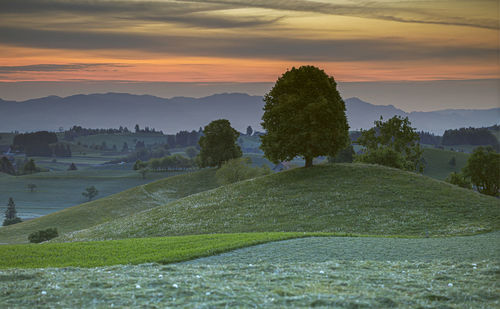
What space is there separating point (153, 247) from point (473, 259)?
18.7 m

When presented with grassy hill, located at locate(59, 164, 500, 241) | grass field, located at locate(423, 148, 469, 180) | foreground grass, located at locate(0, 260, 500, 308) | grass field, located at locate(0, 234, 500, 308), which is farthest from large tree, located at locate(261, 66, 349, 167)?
grass field, located at locate(423, 148, 469, 180)

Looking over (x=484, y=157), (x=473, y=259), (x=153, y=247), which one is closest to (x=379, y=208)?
(x=473, y=259)

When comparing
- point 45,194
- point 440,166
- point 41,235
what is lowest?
point 45,194

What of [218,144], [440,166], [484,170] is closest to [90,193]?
[218,144]

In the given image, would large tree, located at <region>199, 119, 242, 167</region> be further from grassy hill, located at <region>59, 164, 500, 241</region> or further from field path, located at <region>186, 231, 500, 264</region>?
field path, located at <region>186, 231, 500, 264</region>

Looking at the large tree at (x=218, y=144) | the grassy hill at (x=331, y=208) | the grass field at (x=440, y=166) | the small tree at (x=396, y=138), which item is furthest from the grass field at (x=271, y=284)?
the grass field at (x=440, y=166)

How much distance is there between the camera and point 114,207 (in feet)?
328

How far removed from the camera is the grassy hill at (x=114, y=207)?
86.4m

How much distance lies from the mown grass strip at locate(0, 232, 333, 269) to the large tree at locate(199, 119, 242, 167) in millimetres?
87558

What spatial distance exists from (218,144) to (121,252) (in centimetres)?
9360

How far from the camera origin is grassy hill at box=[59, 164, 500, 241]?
39.8 metres

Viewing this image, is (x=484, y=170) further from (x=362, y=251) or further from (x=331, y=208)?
(x=362, y=251)

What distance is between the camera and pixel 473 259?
22.4 metres

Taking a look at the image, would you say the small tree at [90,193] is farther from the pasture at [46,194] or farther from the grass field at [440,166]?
the grass field at [440,166]
